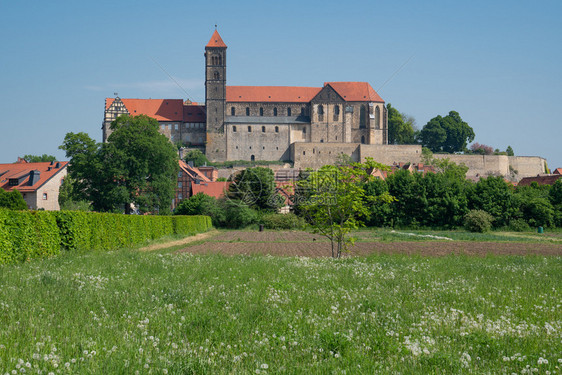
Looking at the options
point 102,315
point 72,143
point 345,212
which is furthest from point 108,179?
point 102,315

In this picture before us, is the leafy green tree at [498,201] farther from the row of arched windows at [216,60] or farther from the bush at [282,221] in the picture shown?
the row of arched windows at [216,60]

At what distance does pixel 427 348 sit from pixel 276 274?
6.82 metres

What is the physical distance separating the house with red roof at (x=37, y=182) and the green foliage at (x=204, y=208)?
22.9m

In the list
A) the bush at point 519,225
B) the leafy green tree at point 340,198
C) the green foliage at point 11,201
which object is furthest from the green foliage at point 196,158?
the leafy green tree at point 340,198

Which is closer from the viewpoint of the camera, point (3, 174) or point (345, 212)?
point (345, 212)

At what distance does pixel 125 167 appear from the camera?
55969 millimetres

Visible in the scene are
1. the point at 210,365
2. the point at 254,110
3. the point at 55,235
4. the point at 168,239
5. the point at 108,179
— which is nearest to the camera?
the point at 210,365

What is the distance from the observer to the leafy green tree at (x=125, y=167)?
55.3m

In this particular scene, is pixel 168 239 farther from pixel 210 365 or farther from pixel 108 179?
pixel 210 365

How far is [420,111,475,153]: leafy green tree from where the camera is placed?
5694 inches

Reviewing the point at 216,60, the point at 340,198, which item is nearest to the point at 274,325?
the point at 340,198

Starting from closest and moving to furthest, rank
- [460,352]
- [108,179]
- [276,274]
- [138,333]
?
[460,352] < [138,333] < [276,274] < [108,179]

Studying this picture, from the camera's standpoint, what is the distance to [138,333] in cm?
646

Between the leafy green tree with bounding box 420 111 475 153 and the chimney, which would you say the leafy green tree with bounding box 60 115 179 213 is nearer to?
the chimney
